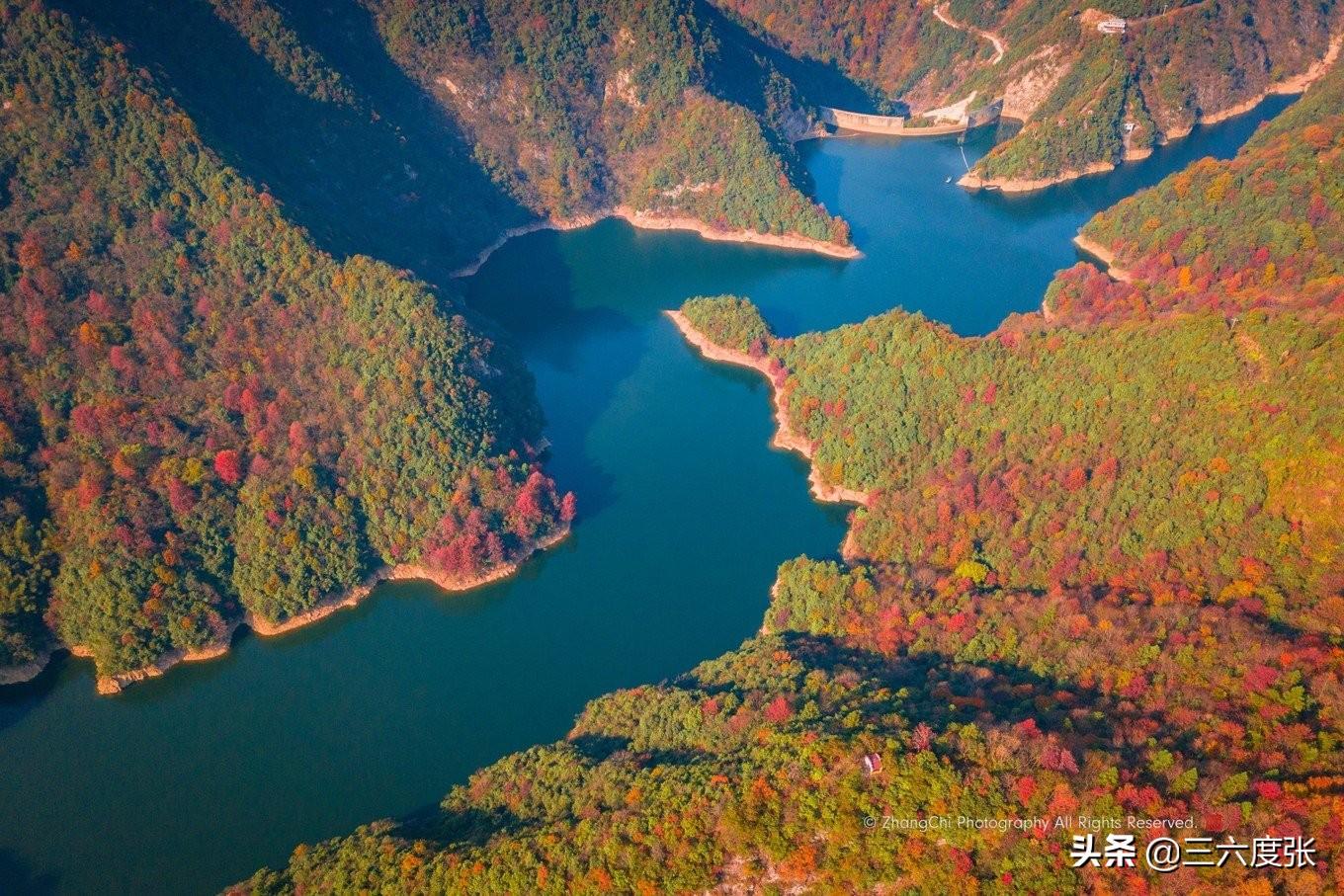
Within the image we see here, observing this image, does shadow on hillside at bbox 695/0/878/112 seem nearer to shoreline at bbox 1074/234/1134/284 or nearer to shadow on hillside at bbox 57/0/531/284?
shadow on hillside at bbox 57/0/531/284

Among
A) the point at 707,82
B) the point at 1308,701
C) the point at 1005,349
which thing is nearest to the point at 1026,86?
the point at 707,82

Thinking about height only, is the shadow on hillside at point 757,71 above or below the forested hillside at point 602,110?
above

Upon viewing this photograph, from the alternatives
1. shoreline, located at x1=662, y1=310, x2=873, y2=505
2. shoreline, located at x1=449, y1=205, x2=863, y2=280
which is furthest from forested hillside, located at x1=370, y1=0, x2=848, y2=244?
shoreline, located at x1=662, y1=310, x2=873, y2=505

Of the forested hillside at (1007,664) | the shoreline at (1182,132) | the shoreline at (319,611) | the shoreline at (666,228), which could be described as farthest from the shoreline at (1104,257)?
the shoreline at (319,611)

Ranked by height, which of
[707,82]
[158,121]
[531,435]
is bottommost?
[531,435]

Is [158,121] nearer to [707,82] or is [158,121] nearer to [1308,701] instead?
[707,82]

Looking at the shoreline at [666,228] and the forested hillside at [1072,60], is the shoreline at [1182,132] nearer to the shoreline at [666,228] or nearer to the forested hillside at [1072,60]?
the forested hillside at [1072,60]
